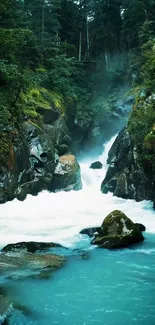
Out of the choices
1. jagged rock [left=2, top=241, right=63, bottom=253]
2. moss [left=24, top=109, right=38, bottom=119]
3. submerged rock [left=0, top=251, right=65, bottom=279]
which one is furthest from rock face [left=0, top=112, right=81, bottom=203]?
submerged rock [left=0, top=251, right=65, bottom=279]

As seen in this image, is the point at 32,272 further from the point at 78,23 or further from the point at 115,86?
the point at 78,23

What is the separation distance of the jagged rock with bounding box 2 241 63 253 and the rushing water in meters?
0.78

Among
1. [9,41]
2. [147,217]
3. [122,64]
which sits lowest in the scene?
[147,217]

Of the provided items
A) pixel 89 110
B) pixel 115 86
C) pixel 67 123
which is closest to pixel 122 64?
pixel 115 86

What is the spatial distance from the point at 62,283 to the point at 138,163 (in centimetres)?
1178

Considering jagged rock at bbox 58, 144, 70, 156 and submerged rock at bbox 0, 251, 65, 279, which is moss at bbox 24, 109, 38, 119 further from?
submerged rock at bbox 0, 251, 65, 279

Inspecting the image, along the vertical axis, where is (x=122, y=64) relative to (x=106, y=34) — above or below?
below

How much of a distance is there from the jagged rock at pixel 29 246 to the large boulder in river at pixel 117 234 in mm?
1599

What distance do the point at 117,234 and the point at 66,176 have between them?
1031 centimetres

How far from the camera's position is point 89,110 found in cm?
2966

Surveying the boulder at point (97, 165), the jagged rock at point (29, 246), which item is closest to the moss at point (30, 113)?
the boulder at point (97, 165)

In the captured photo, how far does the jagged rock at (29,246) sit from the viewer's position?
9.66 metres

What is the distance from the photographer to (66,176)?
20.6 m

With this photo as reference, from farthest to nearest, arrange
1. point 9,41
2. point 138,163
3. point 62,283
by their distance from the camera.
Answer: point 138,163 < point 9,41 < point 62,283
